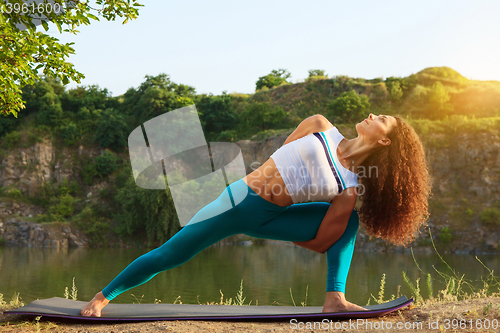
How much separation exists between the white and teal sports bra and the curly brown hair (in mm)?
232

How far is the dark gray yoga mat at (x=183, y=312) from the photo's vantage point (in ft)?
7.59

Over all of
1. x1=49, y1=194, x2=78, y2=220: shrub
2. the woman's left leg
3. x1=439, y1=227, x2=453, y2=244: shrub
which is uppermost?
the woman's left leg

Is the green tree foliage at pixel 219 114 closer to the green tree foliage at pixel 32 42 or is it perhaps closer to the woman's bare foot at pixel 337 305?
the green tree foliage at pixel 32 42

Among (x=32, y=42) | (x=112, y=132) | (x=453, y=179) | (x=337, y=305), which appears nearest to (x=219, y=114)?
(x=112, y=132)

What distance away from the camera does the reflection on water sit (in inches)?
453

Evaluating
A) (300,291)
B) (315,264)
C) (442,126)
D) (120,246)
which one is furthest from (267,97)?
(300,291)

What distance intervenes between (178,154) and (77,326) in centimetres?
115

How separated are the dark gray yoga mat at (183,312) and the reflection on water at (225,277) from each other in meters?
7.44

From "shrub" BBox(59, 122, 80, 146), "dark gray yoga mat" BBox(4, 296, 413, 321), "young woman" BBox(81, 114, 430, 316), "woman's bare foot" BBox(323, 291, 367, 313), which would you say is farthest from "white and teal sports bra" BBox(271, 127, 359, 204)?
"shrub" BBox(59, 122, 80, 146)

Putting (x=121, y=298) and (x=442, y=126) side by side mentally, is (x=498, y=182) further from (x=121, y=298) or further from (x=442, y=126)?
(x=121, y=298)

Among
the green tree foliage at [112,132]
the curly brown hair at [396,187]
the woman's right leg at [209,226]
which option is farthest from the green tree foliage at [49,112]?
the curly brown hair at [396,187]

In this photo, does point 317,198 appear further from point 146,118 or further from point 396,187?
point 146,118

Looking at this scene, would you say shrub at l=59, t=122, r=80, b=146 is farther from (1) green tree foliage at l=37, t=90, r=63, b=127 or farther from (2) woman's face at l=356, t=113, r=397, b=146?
(2) woman's face at l=356, t=113, r=397, b=146

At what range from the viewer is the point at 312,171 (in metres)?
2.27
